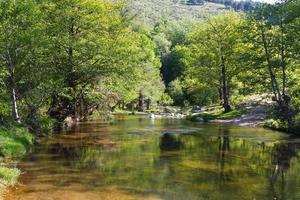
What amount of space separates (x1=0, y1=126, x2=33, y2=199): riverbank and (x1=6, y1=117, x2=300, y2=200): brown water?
57 cm

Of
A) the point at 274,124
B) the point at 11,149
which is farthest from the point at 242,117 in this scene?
the point at 11,149

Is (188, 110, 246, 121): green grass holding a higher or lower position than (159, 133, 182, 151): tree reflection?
higher

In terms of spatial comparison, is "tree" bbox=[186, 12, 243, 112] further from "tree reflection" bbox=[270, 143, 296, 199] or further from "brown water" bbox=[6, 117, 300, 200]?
"tree reflection" bbox=[270, 143, 296, 199]

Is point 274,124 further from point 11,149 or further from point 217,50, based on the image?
point 11,149

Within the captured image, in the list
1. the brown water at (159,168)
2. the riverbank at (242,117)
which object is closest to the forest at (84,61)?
the riverbank at (242,117)

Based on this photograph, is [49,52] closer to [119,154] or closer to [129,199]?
[119,154]

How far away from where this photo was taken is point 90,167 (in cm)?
2589

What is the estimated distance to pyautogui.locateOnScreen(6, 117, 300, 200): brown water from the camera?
20.0 meters

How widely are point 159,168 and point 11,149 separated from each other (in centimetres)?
949

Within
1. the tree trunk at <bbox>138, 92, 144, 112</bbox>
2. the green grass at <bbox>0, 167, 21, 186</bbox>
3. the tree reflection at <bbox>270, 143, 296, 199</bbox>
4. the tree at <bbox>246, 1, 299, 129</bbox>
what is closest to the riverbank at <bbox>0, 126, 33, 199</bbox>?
the green grass at <bbox>0, 167, 21, 186</bbox>

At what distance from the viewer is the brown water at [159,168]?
20.0 meters

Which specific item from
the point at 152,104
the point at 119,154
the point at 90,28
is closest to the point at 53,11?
the point at 90,28

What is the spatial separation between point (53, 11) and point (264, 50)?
27.4 meters

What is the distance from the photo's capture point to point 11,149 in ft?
92.1
